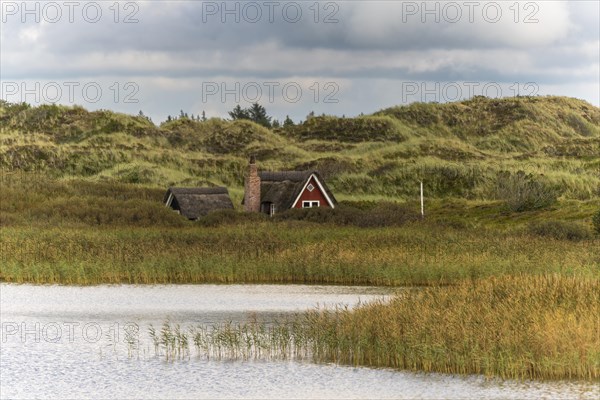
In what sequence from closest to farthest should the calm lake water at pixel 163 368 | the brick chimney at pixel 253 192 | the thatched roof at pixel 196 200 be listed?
the calm lake water at pixel 163 368 < the brick chimney at pixel 253 192 < the thatched roof at pixel 196 200

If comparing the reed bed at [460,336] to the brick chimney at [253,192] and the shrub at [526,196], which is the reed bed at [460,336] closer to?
the shrub at [526,196]

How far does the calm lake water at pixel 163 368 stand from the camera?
19.4 meters

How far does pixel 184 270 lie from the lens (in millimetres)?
36781

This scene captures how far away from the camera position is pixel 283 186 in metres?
62.3

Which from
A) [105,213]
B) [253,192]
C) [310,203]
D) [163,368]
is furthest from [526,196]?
[163,368]

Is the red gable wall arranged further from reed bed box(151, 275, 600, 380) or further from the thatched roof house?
reed bed box(151, 275, 600, 380)

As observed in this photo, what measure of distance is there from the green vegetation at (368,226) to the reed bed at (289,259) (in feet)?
0.30

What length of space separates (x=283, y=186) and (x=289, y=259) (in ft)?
80.0

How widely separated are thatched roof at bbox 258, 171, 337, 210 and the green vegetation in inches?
199

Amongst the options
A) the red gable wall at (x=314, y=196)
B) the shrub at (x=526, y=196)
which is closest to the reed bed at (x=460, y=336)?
the shrub at (x=526, y=196)

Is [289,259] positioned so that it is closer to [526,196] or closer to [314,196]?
[314,196]

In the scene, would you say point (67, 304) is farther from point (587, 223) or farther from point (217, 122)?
point (217, 122)

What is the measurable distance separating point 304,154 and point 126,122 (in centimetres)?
2082

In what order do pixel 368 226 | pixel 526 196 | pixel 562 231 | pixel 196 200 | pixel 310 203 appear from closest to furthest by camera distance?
1. pixel 562 231
2. pixel 368 226
3. pixel 526 196
4. pixel 310 203
5. pixel 196 200
